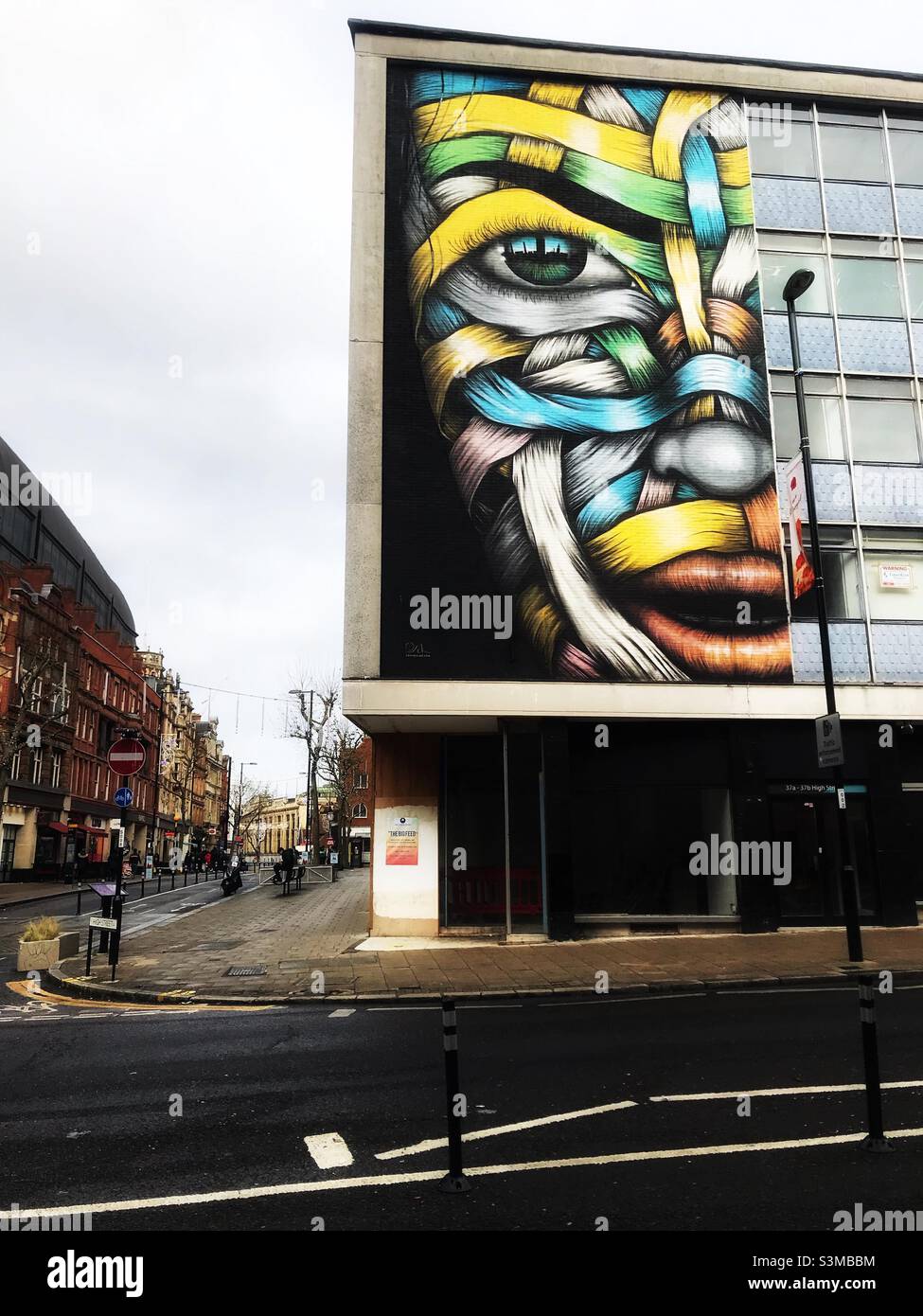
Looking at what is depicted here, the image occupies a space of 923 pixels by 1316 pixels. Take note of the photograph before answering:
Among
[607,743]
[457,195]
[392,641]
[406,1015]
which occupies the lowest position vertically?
[406,1015]

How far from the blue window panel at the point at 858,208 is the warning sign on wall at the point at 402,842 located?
58.1 ft

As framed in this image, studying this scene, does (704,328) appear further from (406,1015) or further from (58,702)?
(58,702)

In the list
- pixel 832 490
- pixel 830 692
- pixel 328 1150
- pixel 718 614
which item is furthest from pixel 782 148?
pixel 328 1150

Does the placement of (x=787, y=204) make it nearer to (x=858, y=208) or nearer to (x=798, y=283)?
(x=858, y=208)

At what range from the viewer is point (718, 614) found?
1959 cm

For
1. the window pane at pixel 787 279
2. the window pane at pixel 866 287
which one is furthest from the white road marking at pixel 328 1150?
the window pane at pixel 866 287

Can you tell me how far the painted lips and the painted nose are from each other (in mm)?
1730

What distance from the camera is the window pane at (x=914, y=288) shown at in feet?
71.9

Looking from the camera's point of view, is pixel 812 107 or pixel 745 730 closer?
pixel 745 730
